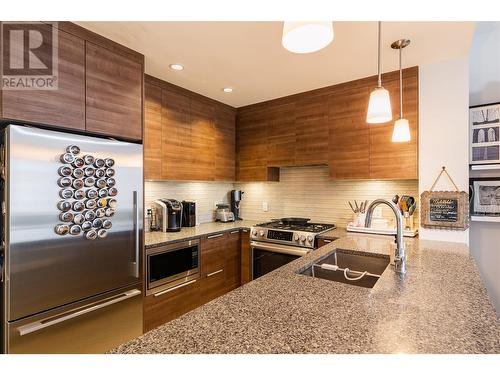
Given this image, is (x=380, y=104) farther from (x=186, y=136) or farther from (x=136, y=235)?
(x=186, y=136)

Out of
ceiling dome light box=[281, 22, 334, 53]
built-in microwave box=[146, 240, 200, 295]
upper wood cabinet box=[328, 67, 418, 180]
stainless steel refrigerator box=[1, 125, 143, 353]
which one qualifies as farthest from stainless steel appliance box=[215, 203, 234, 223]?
ceiling dome light box=[281, 22, 334, 53]

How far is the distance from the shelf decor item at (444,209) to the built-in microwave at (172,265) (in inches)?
82.1

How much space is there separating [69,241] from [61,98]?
2.89 feet

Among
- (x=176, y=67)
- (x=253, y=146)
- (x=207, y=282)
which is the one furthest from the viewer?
(x=253, y=146)

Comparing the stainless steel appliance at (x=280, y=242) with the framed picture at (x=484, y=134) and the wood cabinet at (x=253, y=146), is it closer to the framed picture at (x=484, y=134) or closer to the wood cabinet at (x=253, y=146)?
the wood cabinet at (x=253, y=146)

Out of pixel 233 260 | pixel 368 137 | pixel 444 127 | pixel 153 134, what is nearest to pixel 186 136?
pixel 153 134

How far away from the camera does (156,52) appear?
211 cm

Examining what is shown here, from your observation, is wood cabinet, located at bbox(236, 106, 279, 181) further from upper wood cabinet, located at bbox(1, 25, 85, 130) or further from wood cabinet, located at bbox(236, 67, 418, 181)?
upper wood cabinet, located at bbox(1, 25, 85, 130)

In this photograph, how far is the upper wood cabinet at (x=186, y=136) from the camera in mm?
2613

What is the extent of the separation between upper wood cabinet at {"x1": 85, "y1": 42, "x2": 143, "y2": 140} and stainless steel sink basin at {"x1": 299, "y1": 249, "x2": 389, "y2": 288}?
166 cm

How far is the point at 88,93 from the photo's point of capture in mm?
1816

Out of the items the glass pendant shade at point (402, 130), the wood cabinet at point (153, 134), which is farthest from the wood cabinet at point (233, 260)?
the glass pendant shade at point (402, 130)

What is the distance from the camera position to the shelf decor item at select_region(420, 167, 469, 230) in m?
2.21
